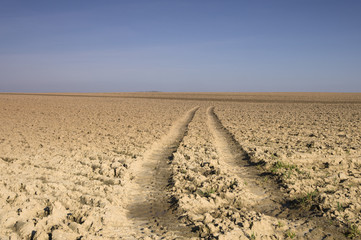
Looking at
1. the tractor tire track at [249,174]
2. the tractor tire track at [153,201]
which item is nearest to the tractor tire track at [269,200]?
the tractor tire track at [249,174]

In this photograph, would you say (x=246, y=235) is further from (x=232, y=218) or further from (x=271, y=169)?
(x=271, y=169)

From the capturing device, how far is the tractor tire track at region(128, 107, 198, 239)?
323 cm

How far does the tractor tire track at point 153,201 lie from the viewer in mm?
3234

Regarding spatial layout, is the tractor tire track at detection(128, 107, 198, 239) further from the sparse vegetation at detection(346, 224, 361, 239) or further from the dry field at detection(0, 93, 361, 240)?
the sparse vegetation at detection(346, 224, 361, 239)

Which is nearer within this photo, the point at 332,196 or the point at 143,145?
the point at 332,196

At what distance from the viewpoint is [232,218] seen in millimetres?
3367

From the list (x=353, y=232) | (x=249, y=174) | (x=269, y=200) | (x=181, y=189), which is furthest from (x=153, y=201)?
(x=353, y=232)

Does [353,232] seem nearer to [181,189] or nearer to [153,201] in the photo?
[181,189]

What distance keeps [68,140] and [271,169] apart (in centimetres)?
627

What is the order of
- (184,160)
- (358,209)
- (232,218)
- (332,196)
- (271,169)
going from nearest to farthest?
1. (232,218)
2. (358,209)
3. (332,196)
4. (271,169)
5. (184,160)

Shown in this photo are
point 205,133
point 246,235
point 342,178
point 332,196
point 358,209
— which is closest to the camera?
point 246,235

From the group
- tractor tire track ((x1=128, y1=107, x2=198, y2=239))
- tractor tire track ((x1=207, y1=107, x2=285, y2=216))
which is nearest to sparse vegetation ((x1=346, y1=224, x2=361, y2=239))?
tractor tire track ((x1=207, y1=107, x2=285, y2=216))

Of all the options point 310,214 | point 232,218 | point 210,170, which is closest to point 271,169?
point 210,170

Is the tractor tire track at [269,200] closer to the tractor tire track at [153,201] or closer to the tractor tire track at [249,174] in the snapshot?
the tractor tire track at [249,174]
